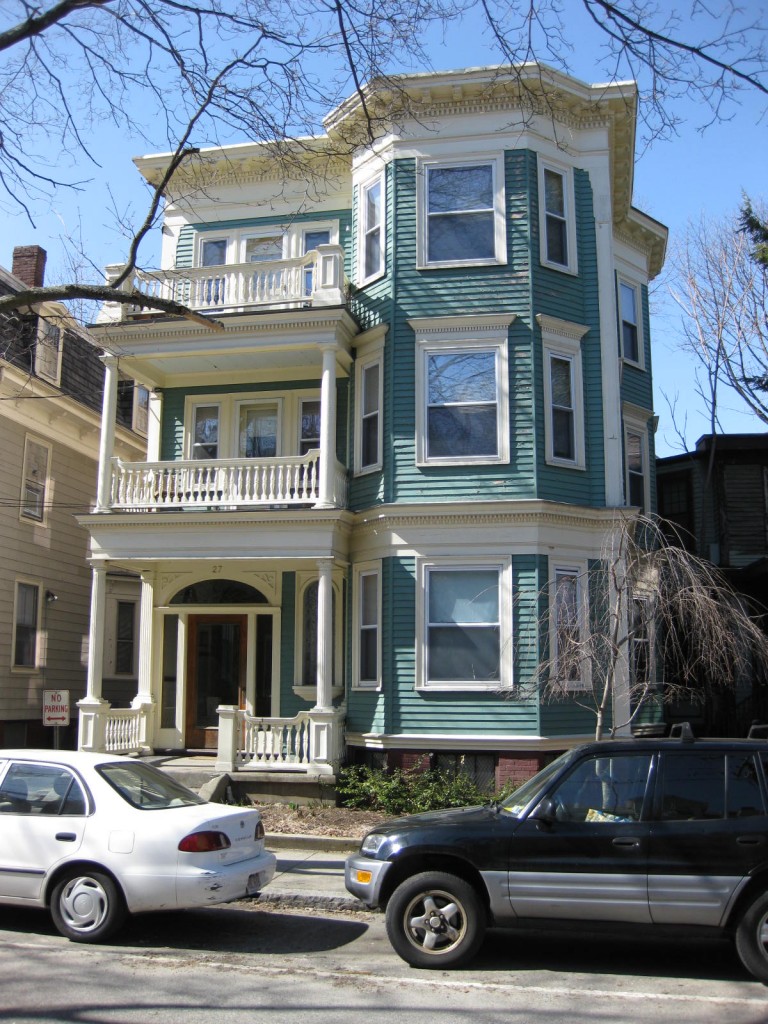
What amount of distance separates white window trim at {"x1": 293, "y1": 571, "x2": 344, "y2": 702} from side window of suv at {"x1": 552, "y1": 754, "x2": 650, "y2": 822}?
8.96 metres

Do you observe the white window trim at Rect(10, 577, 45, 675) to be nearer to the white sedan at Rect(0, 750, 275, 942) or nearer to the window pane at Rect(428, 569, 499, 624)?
the window pane at Rect(428, 569, 499, 624)

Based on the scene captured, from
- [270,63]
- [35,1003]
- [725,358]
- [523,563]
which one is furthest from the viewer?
[725,358]

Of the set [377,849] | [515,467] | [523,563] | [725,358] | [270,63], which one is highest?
[725,358]

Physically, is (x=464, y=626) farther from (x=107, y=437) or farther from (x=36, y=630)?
(x=36, y=630)

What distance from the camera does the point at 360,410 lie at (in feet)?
53.3

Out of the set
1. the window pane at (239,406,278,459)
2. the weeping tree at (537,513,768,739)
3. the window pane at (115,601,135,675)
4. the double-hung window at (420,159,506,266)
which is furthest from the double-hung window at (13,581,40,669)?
the weeping tree at (537,513,768,739)

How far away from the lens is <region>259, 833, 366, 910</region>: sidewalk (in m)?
9.44

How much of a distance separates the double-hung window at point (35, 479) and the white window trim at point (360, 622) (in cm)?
834

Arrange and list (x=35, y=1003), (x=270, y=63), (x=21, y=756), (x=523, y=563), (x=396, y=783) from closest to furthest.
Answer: (x=35, y=1003) → (x=21, y=756) → (x=270, y=63) → (x=396, y=783) → (x=523, y=563)

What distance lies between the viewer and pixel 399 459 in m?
15.3

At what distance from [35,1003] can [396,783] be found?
794cm

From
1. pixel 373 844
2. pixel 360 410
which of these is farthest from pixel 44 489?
pixel 373 844

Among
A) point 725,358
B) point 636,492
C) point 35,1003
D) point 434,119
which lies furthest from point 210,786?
point 725,358

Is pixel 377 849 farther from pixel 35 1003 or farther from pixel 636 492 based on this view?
pixel 636 492
